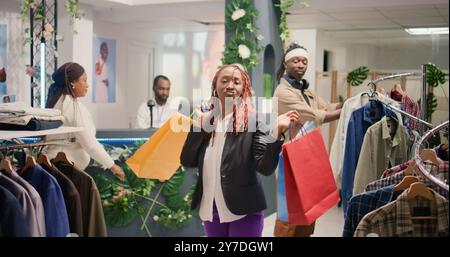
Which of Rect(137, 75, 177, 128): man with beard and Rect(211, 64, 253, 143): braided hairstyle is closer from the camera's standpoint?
Rect(211, 64, 253, 143): braided hairstyle

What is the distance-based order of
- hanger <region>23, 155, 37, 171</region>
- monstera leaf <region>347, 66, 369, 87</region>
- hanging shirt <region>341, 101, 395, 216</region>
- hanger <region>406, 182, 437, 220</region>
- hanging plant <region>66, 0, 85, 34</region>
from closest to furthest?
hanger <region>406, 182, 437, 220</region>, hanger <region>23, 155, 37, 171</region>, hanging shirt <region>341, 101, 395, 216</region>, hanging plant <region>66, 0, 85, 34</region>, monstera leaf <region>347, 66, 369, 87</region>

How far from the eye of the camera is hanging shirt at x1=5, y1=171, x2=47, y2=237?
6.07 feet

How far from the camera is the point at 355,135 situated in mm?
2490

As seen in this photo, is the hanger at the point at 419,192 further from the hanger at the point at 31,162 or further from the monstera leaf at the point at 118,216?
the monstera leaf at the point at 118,216

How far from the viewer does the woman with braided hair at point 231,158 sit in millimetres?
2139

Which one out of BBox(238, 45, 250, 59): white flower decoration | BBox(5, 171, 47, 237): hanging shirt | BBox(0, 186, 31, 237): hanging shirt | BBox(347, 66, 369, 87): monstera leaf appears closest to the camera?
BBox(0, 186, 31, 237): hanging shirt

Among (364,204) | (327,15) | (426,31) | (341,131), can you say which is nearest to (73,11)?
(341,131)

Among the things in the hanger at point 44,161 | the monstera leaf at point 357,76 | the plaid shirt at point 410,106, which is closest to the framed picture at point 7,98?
the hanger at point 44,161

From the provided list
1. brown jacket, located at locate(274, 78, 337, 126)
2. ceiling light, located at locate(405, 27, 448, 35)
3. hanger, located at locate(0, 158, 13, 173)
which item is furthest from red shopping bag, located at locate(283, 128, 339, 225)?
ceiling light, located at locate(405, 27, 448, 35)

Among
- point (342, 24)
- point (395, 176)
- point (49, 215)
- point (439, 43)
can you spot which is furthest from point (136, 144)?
point (342, 24)

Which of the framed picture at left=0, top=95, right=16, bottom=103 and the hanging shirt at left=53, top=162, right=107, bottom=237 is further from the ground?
the framed picture at left=0, top=95, right=16, bottom=103

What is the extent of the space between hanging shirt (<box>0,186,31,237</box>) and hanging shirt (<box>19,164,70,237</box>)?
0.54 feet

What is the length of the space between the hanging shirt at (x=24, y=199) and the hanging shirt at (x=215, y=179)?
0.66 m

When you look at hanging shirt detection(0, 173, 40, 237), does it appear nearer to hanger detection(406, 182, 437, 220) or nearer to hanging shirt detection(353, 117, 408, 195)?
hanger detection(406, 182, 437, 220)
